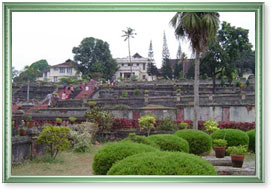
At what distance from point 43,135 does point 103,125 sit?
357cm

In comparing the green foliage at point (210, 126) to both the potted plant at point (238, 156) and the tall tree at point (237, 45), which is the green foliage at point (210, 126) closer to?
the tall tree at point (237, 45)

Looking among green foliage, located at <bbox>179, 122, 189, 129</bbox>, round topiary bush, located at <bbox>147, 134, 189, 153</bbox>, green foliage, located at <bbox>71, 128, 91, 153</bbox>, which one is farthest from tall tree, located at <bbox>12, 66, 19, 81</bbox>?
green foliage, located at <bbox>179, 122, 189, 129</bbox>

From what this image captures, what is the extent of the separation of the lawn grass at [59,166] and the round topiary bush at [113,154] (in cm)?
40

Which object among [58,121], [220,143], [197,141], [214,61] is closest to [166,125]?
[197,141]

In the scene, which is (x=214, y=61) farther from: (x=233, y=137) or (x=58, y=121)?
(x=58, y=121)

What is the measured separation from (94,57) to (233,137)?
164 inches

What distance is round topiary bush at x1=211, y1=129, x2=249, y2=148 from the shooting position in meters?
7.72

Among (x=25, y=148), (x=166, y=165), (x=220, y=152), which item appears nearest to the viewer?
(x=166, y=165)

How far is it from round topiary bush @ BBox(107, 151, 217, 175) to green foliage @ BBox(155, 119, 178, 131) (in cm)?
621

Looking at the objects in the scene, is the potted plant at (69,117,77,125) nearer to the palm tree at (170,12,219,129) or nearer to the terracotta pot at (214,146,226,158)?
the palm tree at (170,12,219,129)

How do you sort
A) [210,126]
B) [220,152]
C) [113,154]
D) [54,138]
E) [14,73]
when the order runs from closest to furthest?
1. [113,154]
2. [14,73]
3. [54,138]
4. [220,152]
5. [210,126]

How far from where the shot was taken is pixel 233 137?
7852 mm


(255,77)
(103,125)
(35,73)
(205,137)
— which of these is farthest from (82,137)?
(255,77)

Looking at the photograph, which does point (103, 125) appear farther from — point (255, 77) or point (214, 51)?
point (255, 77)
